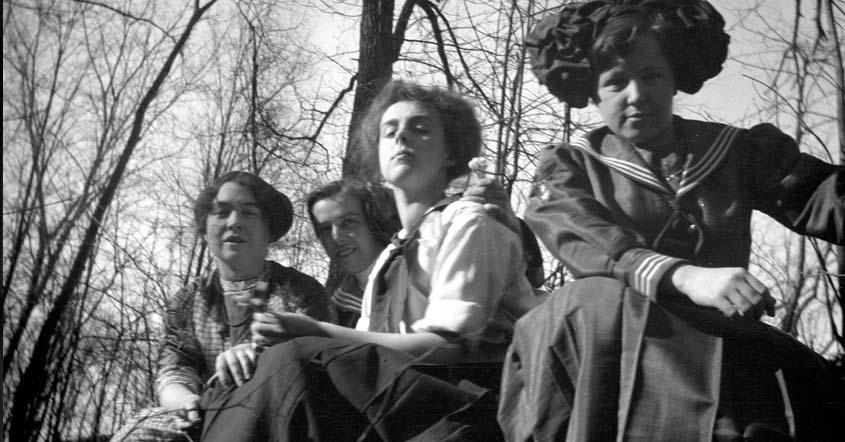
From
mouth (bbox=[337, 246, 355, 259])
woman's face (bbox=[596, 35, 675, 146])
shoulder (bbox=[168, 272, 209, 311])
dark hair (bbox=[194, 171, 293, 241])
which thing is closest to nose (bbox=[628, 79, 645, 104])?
woman's face (bbox=[596, 35, 675, 146])

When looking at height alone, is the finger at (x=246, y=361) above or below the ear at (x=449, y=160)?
below

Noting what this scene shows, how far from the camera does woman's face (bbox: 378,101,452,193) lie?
70.2 inches

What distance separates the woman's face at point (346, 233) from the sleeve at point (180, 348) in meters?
0.30

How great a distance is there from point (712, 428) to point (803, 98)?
680 mm

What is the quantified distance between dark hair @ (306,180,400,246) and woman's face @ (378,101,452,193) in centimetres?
5

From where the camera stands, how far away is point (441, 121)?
72.1 inches

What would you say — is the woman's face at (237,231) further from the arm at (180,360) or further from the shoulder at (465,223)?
the shoulder at (465,223)

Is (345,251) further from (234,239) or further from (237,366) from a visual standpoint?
(237,366)

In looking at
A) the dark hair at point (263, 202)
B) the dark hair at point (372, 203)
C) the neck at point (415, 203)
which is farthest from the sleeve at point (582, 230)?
the dark hair at point (263, 202)

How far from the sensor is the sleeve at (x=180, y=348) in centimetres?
182

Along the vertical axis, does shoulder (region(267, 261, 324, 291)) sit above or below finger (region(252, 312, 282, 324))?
above

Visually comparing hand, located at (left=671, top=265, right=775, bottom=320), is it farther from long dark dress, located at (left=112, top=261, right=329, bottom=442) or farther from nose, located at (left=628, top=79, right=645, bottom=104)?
long dark dress, located at (left=112, top=261, right=329, bottom=442)

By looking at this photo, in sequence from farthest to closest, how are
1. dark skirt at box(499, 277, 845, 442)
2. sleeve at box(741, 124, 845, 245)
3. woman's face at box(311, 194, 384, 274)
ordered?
1. woman's face at box(311, 194, 384, 274)
2. sleeve at box(741, 124, 845, 245)
3. dark skirt at box(499, 277, 845, 442)

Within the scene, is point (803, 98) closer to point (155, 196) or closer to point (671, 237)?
point (671, 237)
